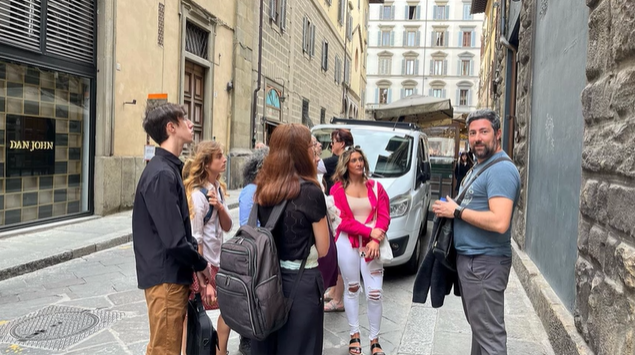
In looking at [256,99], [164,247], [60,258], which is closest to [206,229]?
[164,247]

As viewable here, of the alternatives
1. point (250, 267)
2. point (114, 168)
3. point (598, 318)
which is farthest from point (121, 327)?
point (114, 168)

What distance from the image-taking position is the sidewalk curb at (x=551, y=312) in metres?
2.97

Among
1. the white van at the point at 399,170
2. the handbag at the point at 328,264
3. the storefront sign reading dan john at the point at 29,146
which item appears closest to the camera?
the handbag at the point at 328,264

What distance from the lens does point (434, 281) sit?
2.96m

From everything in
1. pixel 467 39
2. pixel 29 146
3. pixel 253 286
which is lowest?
pixel 253 286

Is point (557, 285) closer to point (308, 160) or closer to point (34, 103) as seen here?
point (308, 160)

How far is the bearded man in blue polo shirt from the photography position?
8.52 ft

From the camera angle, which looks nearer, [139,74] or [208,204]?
[208,204]

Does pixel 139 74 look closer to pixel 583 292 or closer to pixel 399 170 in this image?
pixel 399 170

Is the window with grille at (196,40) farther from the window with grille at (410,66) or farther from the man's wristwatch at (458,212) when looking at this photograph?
the window with grille at (410,66)

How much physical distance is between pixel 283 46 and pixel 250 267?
675 inches

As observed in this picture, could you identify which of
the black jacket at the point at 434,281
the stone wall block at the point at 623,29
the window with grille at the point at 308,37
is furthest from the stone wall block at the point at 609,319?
the window with grille at the point at 308,37

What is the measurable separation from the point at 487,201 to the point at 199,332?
5.68 ft

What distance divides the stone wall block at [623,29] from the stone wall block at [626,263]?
3.12 feet
